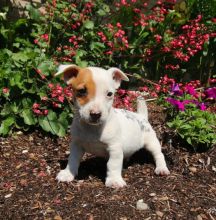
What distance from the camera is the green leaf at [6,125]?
204 inches

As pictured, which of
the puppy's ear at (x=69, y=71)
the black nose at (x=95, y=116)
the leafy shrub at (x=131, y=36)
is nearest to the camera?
the black nose at (x=95, y=116)

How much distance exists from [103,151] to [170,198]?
67 cm

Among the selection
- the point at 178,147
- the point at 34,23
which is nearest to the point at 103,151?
the point at 178,147

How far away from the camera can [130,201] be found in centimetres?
379

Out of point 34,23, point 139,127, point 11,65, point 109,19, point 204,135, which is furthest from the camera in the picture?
point 109,19

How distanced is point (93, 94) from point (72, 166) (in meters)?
0.81

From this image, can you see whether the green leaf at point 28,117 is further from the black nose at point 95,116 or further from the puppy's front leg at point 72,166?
the black nose at point 95,116

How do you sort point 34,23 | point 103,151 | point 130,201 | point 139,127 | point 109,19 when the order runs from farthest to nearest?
1. point 109,19
2. point 34,23
3. point 139,127
4. point 103,151
5. point 130,201

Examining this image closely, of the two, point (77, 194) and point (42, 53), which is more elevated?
point (42, 53)

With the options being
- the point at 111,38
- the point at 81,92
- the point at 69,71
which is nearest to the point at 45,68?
the point at 111,38

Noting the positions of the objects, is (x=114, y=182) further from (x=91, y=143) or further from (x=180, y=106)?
(x=180, y=106)

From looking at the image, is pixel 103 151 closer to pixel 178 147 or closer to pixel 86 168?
pixel 86 168

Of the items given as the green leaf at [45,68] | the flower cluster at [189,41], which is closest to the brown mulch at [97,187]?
the green leaf at [45,68]

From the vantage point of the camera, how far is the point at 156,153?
179 inches
